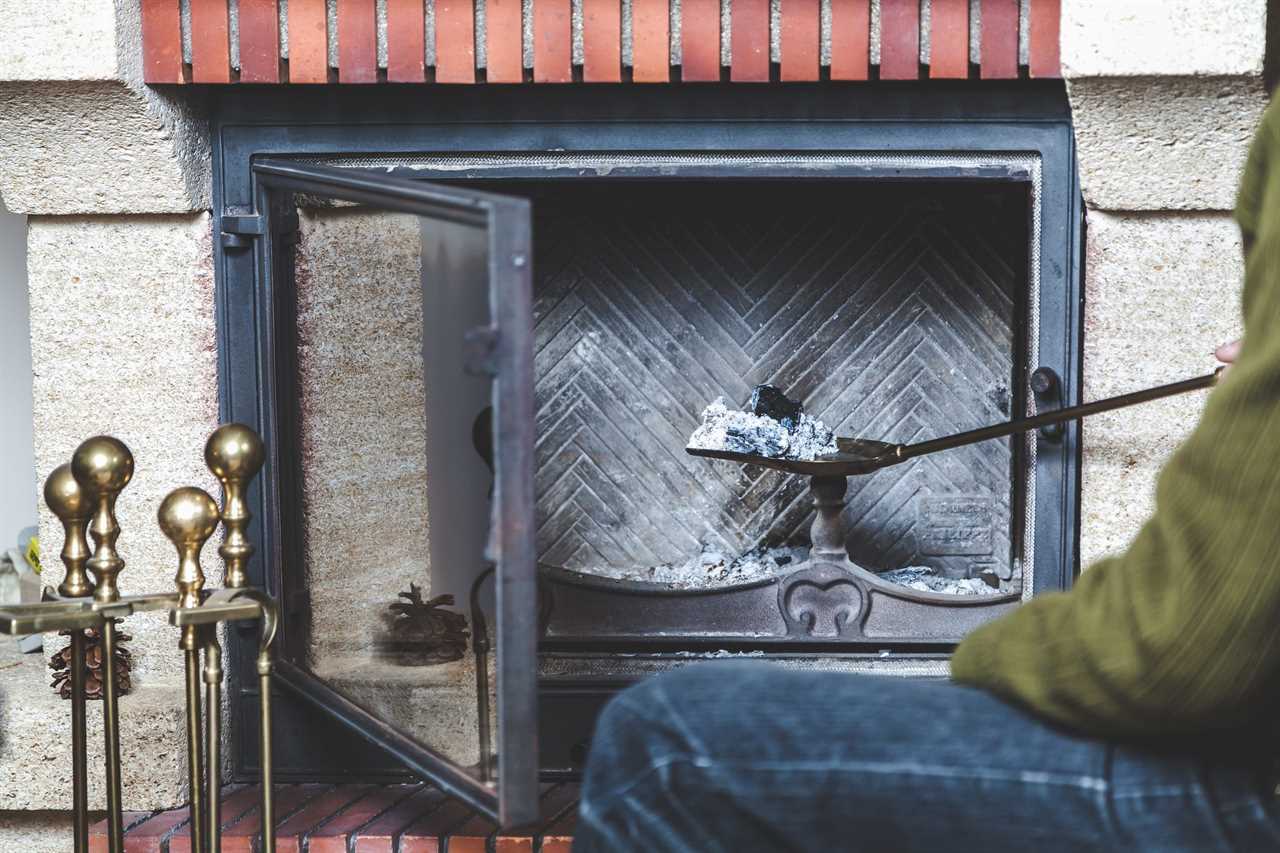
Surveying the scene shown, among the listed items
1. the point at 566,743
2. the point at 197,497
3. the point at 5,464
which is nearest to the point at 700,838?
the point at 197,497

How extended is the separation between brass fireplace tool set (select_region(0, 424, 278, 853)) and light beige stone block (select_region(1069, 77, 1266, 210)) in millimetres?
1016

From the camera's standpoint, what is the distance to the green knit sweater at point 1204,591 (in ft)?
2.51

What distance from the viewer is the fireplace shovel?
1.70 metres

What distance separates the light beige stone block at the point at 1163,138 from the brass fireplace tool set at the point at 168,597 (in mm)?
1016

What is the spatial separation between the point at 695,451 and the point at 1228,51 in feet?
2.68

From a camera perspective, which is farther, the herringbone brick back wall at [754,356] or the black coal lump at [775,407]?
the herringbone brick back wall at [754,356]

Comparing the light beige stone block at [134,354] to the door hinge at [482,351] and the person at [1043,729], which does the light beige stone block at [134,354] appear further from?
the person at [1043,729]

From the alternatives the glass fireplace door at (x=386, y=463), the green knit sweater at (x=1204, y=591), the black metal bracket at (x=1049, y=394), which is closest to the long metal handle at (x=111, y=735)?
the glass fireplace door at (x=386, y=463)

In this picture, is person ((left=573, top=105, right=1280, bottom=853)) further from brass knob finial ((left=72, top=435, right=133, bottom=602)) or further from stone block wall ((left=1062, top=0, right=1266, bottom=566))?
stone block wall ((left=1062, top=0, right=1266, bottom=566))

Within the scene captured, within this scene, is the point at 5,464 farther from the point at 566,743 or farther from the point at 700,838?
the point at 700,838

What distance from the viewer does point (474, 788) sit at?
1.35 meters

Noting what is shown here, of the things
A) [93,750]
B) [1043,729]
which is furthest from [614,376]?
[1043,729]

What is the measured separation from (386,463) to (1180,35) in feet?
3.32

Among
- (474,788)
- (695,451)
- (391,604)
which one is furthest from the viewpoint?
(695,451)
